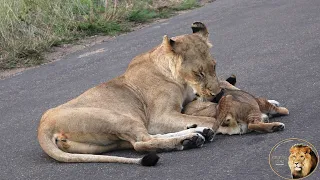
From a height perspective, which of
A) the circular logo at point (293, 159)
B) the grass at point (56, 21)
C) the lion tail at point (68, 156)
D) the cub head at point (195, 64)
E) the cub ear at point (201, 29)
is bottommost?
the grass at point (56, 21)

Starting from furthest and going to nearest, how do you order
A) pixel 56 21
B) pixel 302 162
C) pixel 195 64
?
pixel 56 21
pixel 195 64
pixel 302 162

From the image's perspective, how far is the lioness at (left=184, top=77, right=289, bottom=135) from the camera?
Result: 6073 mm

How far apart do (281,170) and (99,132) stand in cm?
172

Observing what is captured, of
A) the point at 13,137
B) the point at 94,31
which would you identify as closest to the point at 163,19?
the point at 94,31

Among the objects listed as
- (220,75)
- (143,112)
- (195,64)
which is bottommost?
(220,75)

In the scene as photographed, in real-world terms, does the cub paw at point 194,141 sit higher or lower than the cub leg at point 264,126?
lower

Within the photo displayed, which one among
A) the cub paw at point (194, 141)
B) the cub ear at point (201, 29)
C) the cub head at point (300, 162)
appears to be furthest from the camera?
the cub ear at point (201, 29)

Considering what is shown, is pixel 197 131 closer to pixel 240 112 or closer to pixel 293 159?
pixel 240 112

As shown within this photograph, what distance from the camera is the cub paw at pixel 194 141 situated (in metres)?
5.99

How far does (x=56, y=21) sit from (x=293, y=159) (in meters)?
8.10

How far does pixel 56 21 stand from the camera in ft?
40.7

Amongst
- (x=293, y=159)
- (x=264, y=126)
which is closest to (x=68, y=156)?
(x=264, y=126)

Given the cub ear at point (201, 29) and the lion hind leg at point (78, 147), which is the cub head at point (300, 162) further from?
the cub ear at point (201, 29)

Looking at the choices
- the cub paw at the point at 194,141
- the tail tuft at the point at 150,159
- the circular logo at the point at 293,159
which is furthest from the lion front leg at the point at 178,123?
the circular logo at the point at 293,159
